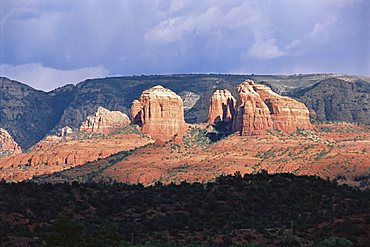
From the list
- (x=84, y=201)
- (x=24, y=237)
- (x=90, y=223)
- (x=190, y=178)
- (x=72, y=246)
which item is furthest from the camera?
(x=190, y=178)

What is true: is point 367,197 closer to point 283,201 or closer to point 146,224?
point 283,201

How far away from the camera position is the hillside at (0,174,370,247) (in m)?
88.6

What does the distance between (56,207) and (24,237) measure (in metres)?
13.9

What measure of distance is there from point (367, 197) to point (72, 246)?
50.9 m

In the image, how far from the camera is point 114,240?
70.7 m

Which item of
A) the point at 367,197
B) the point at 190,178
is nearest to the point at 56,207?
the point at 367,197

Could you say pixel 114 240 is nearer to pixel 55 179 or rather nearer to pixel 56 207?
pixel 56 207

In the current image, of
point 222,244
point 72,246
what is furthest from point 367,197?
point 72,246

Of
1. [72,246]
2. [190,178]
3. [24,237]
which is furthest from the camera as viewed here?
[190,178]

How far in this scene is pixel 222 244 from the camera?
284 ft

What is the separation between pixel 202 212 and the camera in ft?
337

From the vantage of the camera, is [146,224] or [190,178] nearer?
[146,224]

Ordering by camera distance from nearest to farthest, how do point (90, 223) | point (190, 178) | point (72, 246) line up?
point (72, 246) < point (90, 223) < point (190, 178)

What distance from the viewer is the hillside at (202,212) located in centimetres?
8862
